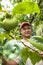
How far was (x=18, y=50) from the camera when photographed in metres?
0.83

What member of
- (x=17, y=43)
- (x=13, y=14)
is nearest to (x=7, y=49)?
(x=17, y=43)

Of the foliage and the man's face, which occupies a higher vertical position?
the foliage

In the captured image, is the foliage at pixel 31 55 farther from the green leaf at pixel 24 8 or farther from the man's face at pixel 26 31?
the man's face at pixel 26 31

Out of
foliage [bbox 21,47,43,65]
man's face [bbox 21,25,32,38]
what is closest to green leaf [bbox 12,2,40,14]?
foliage [bbox 21,47,43,65]

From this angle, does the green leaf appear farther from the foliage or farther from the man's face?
the man's face

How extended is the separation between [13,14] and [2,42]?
109 millimetres

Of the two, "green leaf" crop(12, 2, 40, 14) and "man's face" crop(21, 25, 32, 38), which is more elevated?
"green leaf" crop(12, 2, 40, 14)

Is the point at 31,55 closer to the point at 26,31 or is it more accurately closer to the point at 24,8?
the point at 24,8

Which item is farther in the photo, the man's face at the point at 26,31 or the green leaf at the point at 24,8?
the man's face at the point at 26,31

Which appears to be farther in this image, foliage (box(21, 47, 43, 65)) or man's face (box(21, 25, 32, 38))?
man's face (box(21, 25, 32, 38))

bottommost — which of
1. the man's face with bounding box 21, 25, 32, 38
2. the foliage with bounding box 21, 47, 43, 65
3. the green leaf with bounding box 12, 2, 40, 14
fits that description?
the man's face with bounding box 21, 25, 32, 38

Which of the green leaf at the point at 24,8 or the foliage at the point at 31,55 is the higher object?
the green leaf at the point at 24,8

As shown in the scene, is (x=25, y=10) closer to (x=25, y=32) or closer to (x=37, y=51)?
(x=37, y=51)

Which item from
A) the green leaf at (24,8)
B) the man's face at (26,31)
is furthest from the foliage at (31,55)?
the man's face at (26,31)
